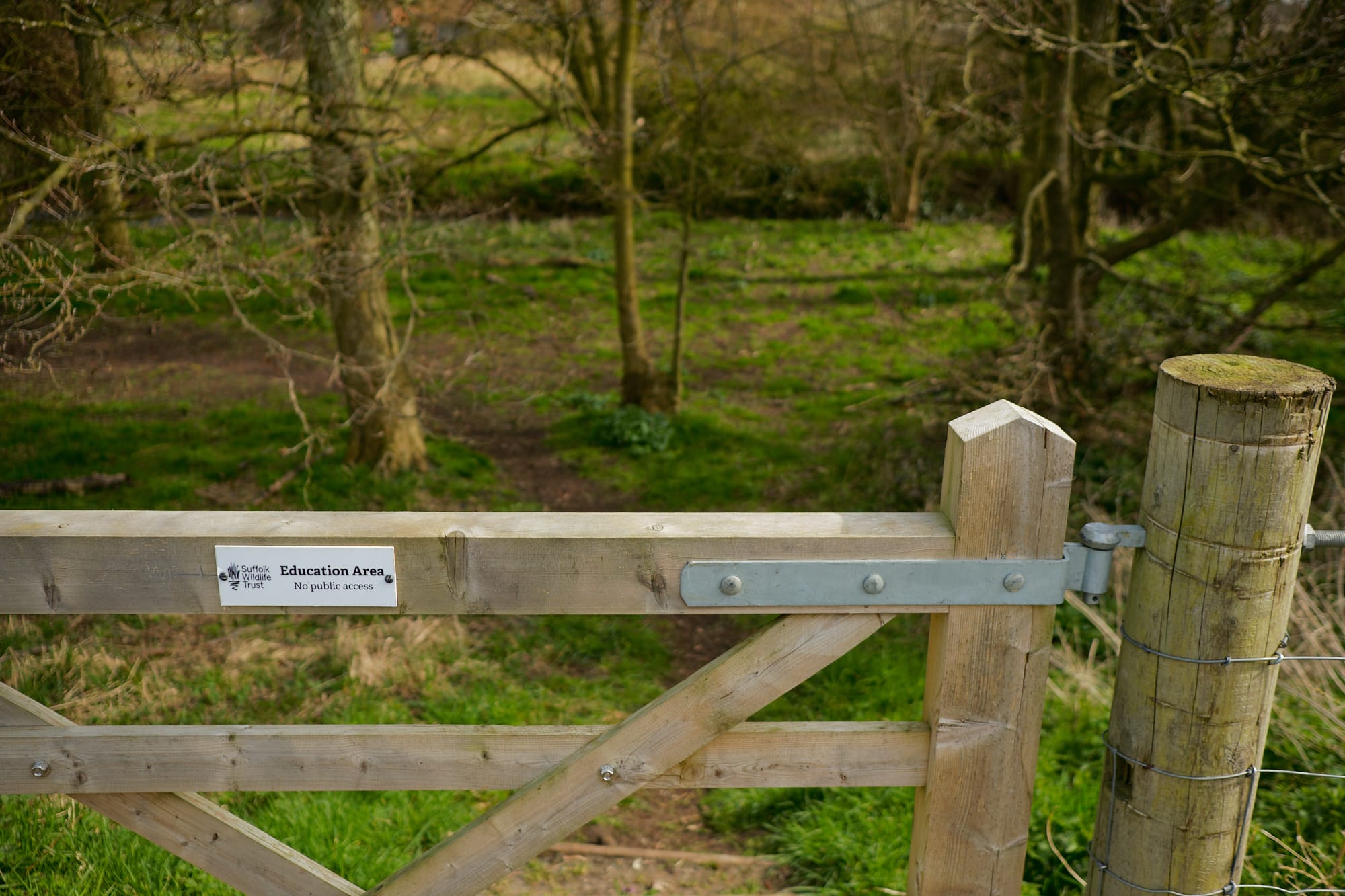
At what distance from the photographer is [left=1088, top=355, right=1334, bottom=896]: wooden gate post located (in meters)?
1.90

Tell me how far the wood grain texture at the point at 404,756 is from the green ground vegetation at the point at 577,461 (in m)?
1.34

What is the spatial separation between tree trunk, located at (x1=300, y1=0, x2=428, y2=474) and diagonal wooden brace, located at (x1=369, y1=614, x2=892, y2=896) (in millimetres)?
4729

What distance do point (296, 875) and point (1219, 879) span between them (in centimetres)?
194

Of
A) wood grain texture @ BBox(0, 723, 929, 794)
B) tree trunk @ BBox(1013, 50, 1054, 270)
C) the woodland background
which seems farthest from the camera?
tree trunk @ BBox(1013, 50, 1054, 270)

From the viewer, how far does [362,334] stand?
8055 mm

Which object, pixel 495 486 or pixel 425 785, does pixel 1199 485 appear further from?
pixel 495 486

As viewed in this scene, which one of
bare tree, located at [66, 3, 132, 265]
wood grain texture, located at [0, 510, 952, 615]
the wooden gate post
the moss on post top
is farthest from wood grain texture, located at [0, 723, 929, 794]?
bare tree, located at [66, 3, 132, 265]

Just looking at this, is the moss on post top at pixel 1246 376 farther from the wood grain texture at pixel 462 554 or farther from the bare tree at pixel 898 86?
the bare tree at pixel 898 86

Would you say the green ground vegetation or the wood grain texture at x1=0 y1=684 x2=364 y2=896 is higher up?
the wood grain texture at x1=0 y1=684 x2=364 y2=896

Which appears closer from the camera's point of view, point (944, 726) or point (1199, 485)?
point (1199, 485)

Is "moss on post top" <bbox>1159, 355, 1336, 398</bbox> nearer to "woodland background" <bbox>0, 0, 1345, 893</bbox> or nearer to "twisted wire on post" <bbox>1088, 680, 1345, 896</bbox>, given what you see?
"twisted wire on post" <bbox>1088, 680, 1345, 896</bbox>

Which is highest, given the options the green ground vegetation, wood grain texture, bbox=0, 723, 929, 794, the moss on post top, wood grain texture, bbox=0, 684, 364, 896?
the moss on post top

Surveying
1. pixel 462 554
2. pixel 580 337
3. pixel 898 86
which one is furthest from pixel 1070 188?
pixel 898 86

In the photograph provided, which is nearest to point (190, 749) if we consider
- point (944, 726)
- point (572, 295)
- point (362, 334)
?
point (944, 726)
